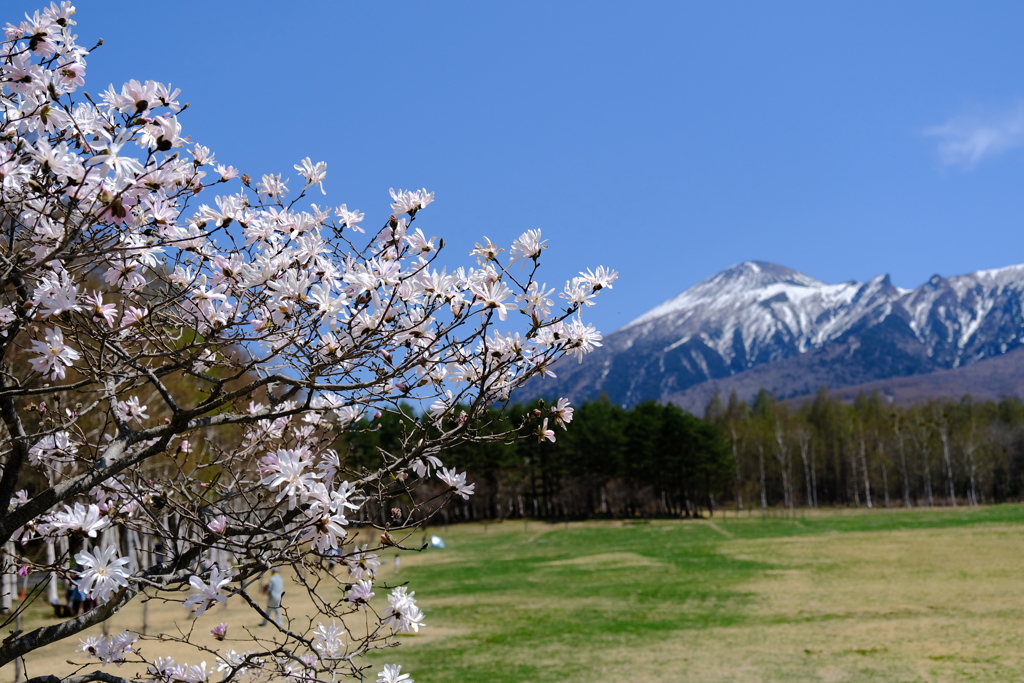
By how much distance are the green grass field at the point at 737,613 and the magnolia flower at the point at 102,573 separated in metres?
6.97

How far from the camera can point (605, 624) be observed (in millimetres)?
15078

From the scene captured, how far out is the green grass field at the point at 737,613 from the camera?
10883 mm

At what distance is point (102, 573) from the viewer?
2.15 metres

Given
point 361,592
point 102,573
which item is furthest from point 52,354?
point 361,592

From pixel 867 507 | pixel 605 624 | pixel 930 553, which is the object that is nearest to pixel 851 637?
pixel 605 624

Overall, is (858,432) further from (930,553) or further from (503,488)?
(930,553)

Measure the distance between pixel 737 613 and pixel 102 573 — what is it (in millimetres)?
15498

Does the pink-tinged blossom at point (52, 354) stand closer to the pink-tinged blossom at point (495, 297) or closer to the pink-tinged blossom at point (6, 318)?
the pink-tinged blossom at point (6, 318)

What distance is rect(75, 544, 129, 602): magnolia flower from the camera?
212 centimetres

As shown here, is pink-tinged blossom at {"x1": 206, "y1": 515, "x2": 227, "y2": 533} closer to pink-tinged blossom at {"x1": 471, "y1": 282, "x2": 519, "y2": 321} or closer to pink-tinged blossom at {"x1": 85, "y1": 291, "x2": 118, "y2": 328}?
pink-tinged blossom at {"x1": 85, "y1": 291, "x2": 118, "y2": 328}

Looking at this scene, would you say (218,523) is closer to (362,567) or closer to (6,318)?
(362,567)

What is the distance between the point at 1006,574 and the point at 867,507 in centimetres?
5381

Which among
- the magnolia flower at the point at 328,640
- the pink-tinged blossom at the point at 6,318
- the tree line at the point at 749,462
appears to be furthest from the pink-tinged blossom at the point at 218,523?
the tree line at the point at 749,462

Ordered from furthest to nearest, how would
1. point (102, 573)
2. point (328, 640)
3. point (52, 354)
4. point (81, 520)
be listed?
point (328, 640), point (52, 354), point (81, 520), point (102, 573)
